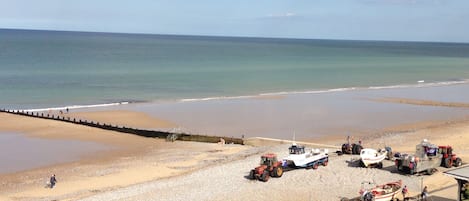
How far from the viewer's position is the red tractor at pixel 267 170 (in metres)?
26.5

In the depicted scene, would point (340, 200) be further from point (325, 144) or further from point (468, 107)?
point (468, 107)

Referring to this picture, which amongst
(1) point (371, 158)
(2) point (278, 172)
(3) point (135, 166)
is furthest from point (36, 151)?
(1) point (371, 158)

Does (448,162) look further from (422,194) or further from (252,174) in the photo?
(252,174)

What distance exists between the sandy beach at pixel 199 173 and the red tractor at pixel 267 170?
0.33 m

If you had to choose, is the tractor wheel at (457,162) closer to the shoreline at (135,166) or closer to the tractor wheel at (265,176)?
the shoreline at (135,166)

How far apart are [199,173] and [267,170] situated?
13.1ft

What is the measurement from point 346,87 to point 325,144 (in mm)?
43471

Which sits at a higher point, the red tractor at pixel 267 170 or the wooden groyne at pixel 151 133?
the wooden groyne at pixel 151 133

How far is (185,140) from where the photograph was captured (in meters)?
39.1

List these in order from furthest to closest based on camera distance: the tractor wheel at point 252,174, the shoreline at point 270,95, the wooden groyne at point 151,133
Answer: the shoreline at point 270,95 < the wooden groyne at point 151,133 < the tractor wheel at point 252,174

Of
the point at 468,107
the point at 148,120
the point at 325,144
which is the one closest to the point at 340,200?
the point at 325,144

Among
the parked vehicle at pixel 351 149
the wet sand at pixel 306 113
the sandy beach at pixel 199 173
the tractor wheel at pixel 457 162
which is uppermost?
the wet sand at pixel 306 113

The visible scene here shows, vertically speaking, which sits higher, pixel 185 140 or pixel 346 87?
pixel 346 87


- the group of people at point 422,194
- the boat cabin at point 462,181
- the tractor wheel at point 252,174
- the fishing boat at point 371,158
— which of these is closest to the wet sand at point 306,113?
the fishing boat at point 371,158
